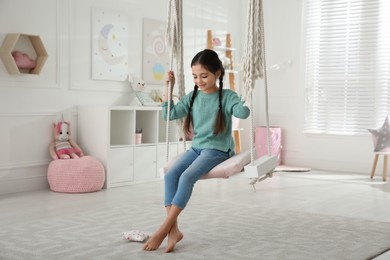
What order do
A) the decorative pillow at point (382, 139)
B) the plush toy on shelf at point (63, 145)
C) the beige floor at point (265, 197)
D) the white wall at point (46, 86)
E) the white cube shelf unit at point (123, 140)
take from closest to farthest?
the beige floor at point (265, 197) < the white wall at point (46, 86) < the plush toy on shelf at point (63, 145) < the white cube shelf unit at point (123, 140) < the decorative pillow at point (382, 139)

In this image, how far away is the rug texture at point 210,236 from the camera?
2564mm

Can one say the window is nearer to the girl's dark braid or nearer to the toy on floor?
the girl's dark braid

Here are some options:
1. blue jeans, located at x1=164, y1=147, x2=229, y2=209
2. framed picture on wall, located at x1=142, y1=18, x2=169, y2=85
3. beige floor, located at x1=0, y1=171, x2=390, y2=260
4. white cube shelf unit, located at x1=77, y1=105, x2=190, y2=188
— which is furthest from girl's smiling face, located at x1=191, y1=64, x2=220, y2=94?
framed picture on wall, located at x1=142, y1=18, x2=169, y2=85

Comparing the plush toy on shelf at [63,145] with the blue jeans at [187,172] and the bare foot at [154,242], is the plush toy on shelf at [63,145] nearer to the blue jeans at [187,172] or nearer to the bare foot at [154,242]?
the blue jeans at [187,172]

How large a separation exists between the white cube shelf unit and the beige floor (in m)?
0.14

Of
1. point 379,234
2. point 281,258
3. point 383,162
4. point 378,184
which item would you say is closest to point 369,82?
point 383,162

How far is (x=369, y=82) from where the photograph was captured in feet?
19.5

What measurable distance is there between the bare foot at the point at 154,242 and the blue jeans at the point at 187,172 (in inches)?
6.8

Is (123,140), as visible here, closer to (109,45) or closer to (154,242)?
(109,45)

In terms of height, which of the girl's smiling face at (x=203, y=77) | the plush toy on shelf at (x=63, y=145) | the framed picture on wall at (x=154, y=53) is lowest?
the plush toy on shelf at (x=63, y=145)

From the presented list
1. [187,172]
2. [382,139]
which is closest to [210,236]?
[187,172]

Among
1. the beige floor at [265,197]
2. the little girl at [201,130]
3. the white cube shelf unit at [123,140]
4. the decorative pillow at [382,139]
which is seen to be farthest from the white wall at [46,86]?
the decorative pillow at [382,139]

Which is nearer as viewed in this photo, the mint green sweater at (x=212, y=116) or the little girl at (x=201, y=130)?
the little girl at (x=201, y=130)

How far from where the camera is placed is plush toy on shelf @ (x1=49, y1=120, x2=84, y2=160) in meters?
4.60
